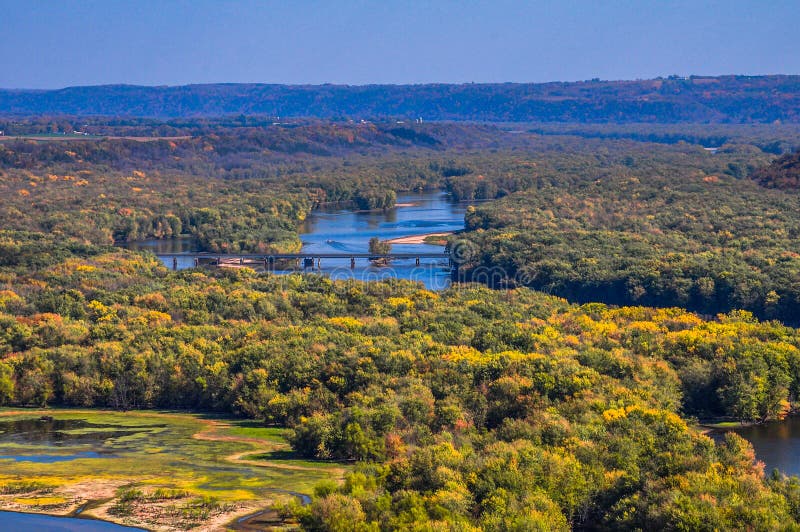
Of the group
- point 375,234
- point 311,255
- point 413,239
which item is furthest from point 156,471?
point 375,234

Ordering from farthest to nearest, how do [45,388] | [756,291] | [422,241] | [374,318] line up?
[422,241]
[756,291]
[374,318]
[45,388]

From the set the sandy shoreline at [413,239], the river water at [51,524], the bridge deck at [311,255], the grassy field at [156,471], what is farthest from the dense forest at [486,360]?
the sandy shoreline at [413,239]

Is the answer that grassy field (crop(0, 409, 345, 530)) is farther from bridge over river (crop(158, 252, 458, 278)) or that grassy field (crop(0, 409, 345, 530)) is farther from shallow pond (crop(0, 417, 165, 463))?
bridge over river (crop(158, 252, 458, 278))

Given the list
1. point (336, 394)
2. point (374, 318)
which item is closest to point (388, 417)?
point (336, 394)

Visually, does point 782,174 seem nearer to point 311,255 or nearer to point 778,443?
point 311,255

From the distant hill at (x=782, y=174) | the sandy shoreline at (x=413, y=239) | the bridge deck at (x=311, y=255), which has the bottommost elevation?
the sandy shoreline at (x=413, y=239)

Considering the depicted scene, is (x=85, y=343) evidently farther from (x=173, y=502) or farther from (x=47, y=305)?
(x=173, y=502)

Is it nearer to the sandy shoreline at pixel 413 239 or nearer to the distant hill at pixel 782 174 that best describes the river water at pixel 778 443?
the sandy shoreline at pixel 413 239

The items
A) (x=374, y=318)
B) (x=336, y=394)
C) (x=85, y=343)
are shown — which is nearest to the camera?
(x=336, y=394)
